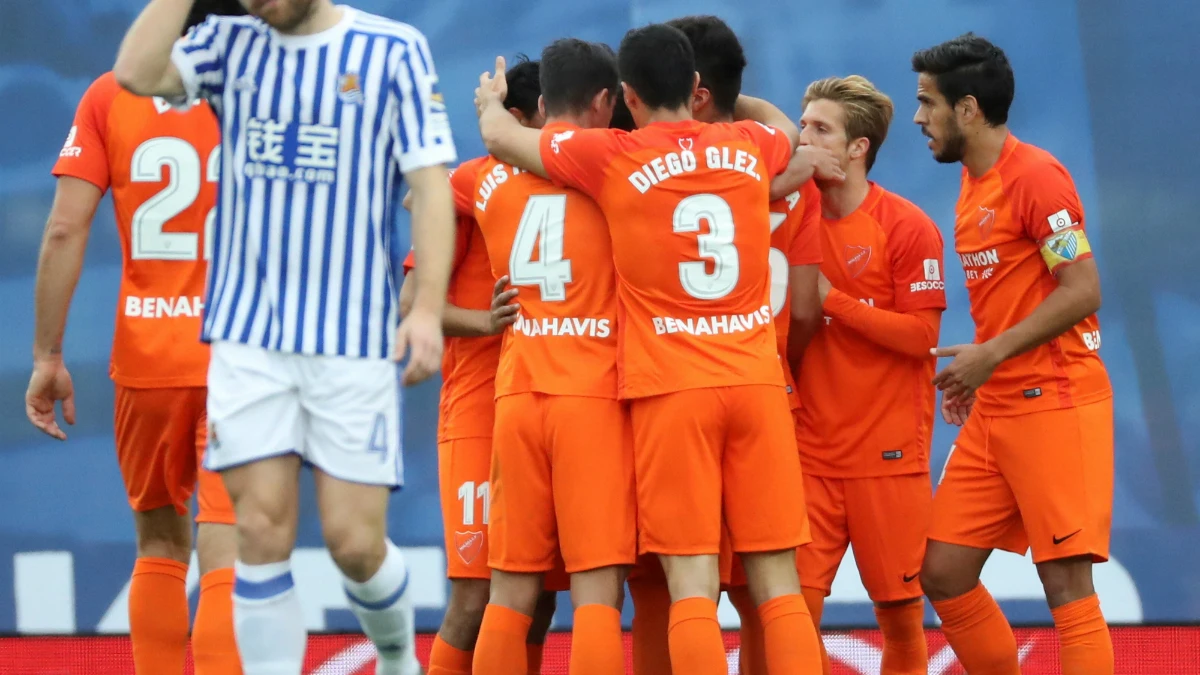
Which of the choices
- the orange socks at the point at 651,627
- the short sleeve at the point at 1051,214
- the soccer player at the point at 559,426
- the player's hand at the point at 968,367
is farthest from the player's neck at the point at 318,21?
the short sleeve at the point at 1051,214

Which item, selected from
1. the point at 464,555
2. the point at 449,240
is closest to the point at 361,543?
the point at 449,240

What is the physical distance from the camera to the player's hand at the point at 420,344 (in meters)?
3.23

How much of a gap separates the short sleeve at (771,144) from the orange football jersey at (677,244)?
113 mm

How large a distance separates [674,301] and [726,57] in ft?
2.87

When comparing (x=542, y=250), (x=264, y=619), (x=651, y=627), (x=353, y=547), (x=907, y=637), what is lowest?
(x=907, y=637)

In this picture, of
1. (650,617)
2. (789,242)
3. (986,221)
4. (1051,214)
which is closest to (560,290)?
(789,242)

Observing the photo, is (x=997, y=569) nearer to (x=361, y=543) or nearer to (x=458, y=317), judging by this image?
(x=458, y=317)

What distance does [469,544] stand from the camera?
4.50 metres

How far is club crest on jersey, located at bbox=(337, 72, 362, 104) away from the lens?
339 cm

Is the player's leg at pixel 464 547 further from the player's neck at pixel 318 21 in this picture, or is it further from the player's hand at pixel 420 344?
the player's neck at pixel 318 21

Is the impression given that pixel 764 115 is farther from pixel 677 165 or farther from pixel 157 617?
pixel 157 617

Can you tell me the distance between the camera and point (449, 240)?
3420 mm

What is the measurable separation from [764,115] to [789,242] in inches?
15.7

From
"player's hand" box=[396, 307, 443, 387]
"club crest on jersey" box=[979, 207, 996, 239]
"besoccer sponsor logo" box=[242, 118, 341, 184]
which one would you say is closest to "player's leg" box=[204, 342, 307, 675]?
"player's hand" box=[396, 307, 443, 387]
